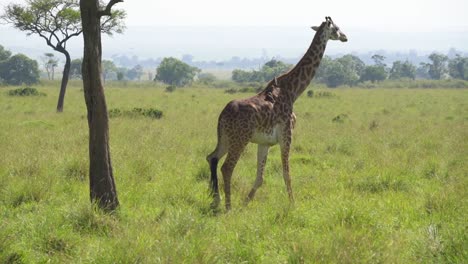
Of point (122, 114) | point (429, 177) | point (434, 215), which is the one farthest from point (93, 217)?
point (122, 114)

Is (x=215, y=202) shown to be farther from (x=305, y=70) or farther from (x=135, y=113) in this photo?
(x=135, y=113)

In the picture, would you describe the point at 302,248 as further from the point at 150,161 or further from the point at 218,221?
the point at 150,161

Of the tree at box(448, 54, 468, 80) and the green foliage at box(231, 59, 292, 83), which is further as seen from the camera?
the tree at box(448, 54, 468, 80)

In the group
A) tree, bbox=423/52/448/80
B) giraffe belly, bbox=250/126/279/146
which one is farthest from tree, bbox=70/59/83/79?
giraffe belly, bbox=250/126/279/146

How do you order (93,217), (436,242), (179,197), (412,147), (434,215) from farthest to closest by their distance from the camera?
(412,147) → (179,197) → (434,215) → (93,217) → (436,242)

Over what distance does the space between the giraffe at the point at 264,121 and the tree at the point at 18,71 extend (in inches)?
3218

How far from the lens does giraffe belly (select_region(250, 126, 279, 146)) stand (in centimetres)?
794

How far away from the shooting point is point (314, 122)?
818 inches

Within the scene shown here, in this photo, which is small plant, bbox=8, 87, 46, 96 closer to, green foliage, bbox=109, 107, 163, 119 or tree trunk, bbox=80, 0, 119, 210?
green foliage, bbox=109, 107, 163, 119

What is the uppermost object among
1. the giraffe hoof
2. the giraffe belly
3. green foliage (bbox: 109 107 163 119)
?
the giraffe belly

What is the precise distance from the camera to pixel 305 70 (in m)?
9.21

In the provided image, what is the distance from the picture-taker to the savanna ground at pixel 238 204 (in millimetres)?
5258

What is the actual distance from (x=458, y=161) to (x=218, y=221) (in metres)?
7.14

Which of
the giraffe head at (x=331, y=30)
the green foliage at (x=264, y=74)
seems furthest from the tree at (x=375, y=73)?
the giraffe head at (x=331, y=30)
